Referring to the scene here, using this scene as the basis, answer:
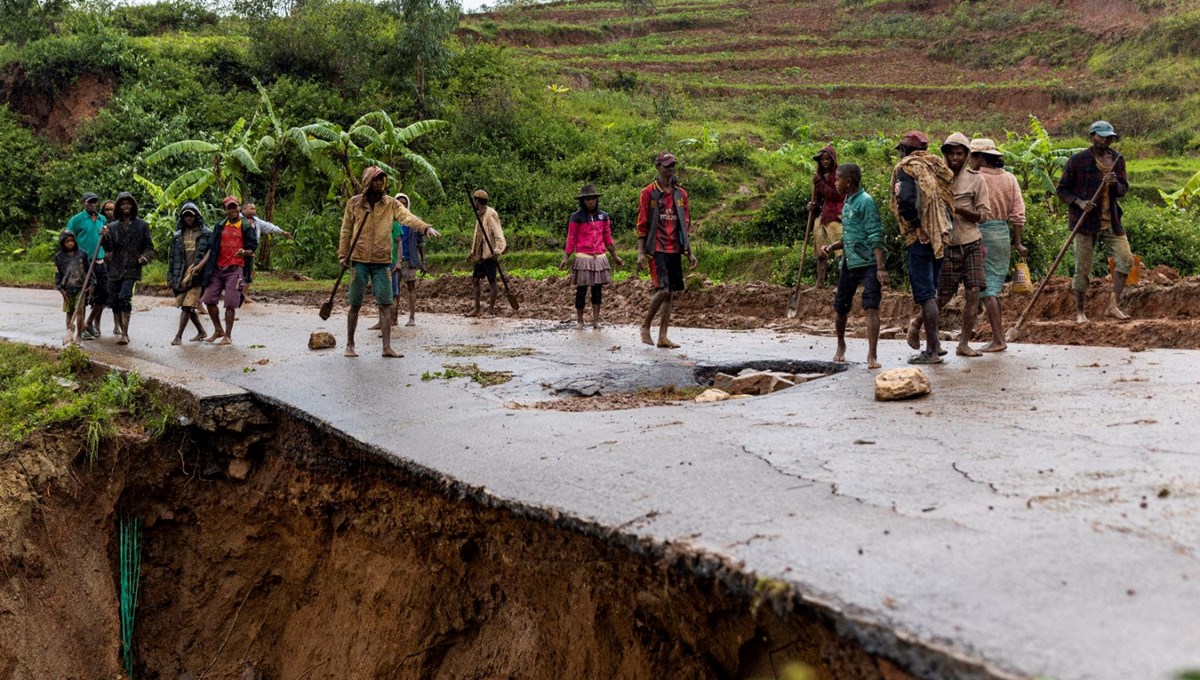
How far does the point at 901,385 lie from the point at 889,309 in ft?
22.6

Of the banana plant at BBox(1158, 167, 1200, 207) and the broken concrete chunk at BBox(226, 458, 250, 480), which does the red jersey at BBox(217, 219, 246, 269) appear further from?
the banana plant at BBox(1158, 167, 1200, 207)

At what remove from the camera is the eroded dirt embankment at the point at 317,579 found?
173 inches

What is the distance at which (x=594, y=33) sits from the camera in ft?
195

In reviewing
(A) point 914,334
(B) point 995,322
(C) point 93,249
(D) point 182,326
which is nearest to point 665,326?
(A) point 914,334

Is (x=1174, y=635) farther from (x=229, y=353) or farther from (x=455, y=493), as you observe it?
(x=229, y=353)

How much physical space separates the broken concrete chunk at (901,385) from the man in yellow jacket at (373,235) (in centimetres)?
506

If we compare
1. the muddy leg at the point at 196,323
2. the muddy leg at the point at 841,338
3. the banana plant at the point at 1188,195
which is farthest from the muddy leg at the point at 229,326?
the banana plant at the point at 1188,195

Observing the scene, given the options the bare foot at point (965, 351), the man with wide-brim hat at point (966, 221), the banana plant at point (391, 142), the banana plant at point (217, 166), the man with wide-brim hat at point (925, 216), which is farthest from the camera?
the banana plant at point (391, 142)

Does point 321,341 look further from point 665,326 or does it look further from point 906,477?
point 906,477

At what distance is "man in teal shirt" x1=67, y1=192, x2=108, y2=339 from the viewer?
12.6m

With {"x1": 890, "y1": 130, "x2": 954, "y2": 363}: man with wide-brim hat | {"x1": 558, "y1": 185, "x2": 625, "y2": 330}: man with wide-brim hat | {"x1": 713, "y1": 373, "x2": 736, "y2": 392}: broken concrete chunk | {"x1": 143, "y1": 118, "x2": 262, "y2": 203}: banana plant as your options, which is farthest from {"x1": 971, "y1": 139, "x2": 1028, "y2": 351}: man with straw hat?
{"x1": 143, "y1": 118, "x2": 262, "y2": 203}: banana plant

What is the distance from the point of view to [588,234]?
12.7 meters

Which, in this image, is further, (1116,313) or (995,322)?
(1116,313)

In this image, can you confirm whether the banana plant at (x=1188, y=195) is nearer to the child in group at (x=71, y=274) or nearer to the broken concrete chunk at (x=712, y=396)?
the broken concrete chunk at (x=712, y=396)
